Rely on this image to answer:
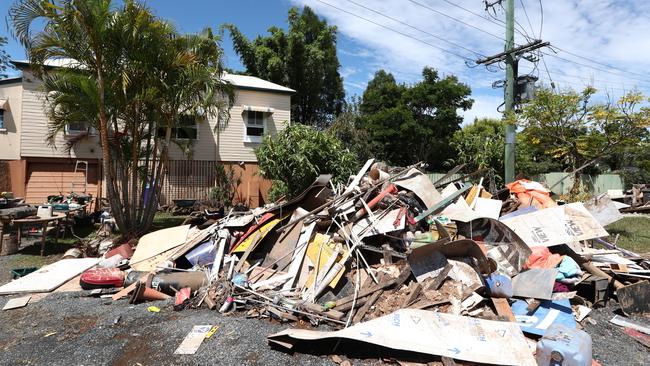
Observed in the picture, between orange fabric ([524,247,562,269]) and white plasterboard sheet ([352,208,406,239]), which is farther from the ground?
white plasterboard sheet ([352,208,406,239])

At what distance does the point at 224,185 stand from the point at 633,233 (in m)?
13.2

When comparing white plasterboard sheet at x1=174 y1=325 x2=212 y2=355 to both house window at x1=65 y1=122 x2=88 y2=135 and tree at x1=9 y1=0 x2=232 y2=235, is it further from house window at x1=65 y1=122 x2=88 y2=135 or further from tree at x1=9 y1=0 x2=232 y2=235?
house window at x1=65 y1=122 x2=88 y2=135

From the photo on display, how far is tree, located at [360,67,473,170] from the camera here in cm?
2236

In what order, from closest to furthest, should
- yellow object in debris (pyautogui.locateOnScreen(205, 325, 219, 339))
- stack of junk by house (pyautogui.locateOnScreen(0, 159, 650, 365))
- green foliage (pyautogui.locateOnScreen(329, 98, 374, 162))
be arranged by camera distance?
stack of junk by house (pyautogui.locateOnScreen(0, 159, 650, 365)), yellow object in debris (pyautogui.locateOnScreen(205, 325, 219, 339)), green foliage (pyautogui.locateOnScreen(329, 98, 374, 162))

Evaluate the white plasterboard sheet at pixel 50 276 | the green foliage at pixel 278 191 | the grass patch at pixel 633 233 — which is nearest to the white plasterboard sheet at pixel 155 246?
the white plasterboard sheet at pixel 50 276

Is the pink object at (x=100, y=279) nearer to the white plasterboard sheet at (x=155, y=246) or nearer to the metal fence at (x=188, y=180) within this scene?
the white plasterboard sheet at (x=155, y=246)

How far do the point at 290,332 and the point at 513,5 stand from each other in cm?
1298

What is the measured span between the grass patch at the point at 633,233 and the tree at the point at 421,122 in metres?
11.2

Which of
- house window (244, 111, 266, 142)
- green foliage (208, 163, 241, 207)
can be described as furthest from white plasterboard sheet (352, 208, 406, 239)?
house window (244, 111, 266, 142)

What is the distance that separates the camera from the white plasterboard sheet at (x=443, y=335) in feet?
11.3

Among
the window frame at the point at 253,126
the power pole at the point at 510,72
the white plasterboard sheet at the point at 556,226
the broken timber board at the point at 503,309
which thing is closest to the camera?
the broken timber board at the point at 503,309

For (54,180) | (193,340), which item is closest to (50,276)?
(193,340)

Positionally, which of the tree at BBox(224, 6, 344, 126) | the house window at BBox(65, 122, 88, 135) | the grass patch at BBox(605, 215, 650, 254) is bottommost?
the grass patch at BBox(605, 215, 650, 254)

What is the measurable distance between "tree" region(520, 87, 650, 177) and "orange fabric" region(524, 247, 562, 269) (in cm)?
670
